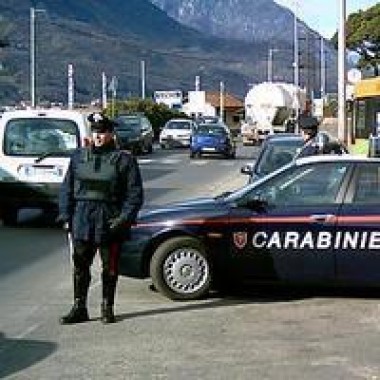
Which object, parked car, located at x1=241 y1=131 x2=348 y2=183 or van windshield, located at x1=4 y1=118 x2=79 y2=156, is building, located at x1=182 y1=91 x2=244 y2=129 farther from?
van windshield, located at x1=4 y1=118 x2=79 y2=156

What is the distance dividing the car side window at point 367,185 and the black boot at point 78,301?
2603mm

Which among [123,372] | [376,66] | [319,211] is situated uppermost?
[376,66]

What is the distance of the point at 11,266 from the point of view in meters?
12.6

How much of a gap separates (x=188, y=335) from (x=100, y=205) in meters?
1.30

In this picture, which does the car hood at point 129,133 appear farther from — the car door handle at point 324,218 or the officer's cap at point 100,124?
the officer's cap at point 100,124

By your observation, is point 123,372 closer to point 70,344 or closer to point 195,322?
point 70,344

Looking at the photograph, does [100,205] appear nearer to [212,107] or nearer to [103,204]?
[103,204]

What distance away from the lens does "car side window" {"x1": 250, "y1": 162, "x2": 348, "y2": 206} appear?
10.1m

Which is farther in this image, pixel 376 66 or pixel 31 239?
pixel 376 66

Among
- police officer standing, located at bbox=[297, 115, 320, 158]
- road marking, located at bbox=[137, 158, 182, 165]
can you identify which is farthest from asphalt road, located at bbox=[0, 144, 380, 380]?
road marking, located at bbox=[137, 158, 182, 165]

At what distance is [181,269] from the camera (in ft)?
33.4

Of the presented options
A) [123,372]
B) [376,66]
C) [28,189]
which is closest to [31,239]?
[28,189]

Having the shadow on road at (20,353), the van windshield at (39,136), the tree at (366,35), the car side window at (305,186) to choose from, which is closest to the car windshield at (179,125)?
the tree at (366,35)

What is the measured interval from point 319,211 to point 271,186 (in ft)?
1.83
